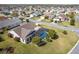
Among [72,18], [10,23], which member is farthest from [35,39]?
[72,18]

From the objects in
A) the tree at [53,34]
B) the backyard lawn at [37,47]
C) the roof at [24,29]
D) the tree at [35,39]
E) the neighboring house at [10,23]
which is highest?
the neighboring house at [10,23]

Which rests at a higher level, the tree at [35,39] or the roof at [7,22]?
the roof at [7,22]

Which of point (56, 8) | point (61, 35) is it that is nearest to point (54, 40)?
point (61, 35)

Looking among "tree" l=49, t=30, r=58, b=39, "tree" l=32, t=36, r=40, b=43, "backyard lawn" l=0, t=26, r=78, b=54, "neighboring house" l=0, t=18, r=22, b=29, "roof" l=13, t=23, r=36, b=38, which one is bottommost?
"backyard lawn" l=0, t=26, r=78, b=54

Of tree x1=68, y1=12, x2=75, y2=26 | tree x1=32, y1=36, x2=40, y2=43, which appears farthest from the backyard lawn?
tree x1=68, y1=12, x2=75, y2=26

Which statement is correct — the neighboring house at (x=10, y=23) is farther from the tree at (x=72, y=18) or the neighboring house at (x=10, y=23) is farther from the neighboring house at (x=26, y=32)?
the tree at (x=72, y=18)

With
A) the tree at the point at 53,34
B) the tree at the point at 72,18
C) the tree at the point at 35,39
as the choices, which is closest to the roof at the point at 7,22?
the tree at the point at 35,39

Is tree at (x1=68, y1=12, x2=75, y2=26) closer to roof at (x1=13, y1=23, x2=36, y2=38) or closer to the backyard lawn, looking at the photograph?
the backyard lawn
